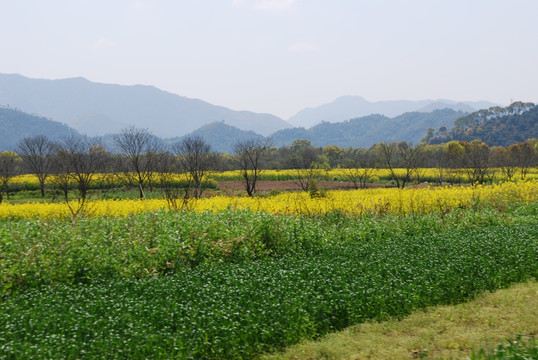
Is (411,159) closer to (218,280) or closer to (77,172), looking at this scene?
(77,172)

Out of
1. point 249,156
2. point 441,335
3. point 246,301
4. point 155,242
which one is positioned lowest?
point 441,335

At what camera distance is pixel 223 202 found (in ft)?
48.2

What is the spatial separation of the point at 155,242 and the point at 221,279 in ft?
7.46

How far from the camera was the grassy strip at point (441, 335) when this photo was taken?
12.9 ft

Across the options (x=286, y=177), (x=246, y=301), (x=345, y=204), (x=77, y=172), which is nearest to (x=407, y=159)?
(x=286, y=177)

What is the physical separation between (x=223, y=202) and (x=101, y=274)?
8909 millimetres

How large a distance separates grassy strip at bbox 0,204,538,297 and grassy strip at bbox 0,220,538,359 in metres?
0.42

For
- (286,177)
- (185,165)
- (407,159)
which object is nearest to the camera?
(185,165)

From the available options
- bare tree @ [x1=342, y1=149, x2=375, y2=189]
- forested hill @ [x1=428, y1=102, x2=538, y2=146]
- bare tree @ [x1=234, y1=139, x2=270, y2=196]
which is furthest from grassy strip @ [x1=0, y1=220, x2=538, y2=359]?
forested hill @ [x1=428, y1=102, x2=538, y2=146]

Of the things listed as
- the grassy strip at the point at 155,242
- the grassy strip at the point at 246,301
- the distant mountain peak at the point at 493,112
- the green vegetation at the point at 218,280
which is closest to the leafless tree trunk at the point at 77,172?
the grassy strip at the point at 155,242

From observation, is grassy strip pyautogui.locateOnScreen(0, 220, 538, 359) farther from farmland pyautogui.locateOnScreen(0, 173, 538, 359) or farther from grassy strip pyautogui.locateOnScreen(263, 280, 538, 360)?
grassy strip pyautogui.locateOnScreen(263, 280, 538, 360)

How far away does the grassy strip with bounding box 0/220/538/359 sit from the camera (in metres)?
3.75

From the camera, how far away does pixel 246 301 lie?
4.67 metres

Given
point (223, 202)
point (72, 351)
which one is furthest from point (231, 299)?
point (223, 202)
